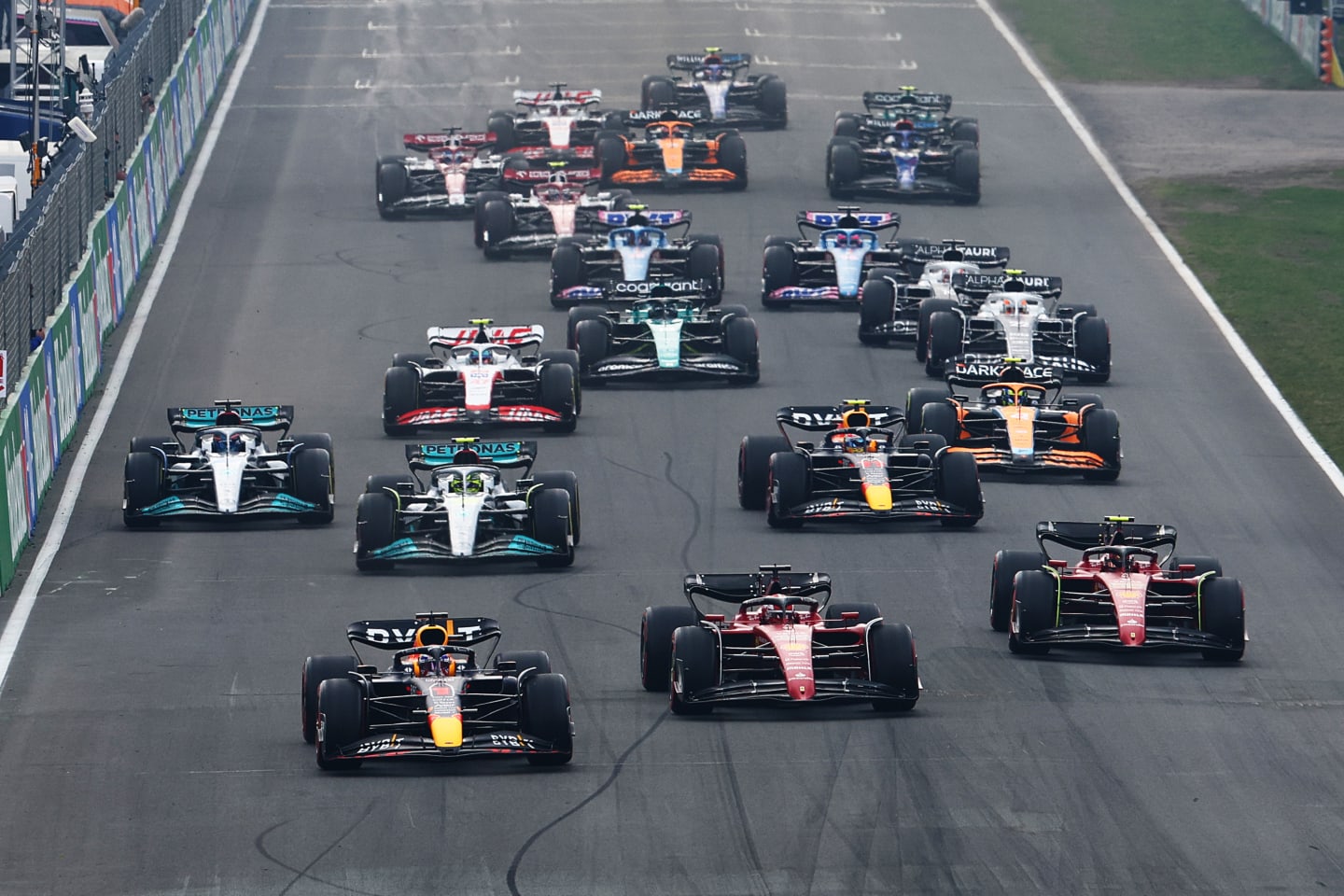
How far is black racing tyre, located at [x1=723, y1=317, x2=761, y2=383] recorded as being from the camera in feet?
123

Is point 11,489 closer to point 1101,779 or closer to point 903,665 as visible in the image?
point 903,665

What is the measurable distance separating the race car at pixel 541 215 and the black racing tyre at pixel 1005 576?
808 inches

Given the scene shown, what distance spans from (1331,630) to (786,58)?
138 ft

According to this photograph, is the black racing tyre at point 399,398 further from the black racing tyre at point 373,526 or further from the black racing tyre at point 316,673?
the black racing tyre at point 316,673

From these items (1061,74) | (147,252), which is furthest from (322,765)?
(1061,74)

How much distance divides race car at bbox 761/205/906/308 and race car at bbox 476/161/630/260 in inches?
140

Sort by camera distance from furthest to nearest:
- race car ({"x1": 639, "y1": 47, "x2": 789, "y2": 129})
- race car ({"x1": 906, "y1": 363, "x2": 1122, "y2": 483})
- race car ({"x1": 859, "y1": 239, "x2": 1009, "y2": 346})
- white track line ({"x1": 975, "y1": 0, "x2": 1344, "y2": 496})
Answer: race car ({"x1": 639, "y1": 47, "x2": 789, "y2": 129}), race car ({"x1": 859, "y1": 239, "x2": 1009, "y2": 346}), white track line ({"x1": 975, "y1": 0, "x2": 1344, "y2": 496}), race car ({"x1": 906, "y1": 363, "x2": 1122, "y2": 483})

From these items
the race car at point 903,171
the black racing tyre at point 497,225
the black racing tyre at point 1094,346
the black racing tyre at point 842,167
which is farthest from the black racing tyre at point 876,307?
the black racing tyre at point 842,167

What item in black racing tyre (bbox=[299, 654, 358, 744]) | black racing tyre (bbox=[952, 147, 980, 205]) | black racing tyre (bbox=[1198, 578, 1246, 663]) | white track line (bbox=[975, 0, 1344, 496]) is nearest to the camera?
black racing tyre (bbox=[299, 654, 358, 744])

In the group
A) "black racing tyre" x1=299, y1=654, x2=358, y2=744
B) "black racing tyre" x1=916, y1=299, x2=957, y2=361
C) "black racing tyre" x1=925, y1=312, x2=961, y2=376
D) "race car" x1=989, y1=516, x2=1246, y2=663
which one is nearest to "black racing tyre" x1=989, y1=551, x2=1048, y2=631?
"race car" x1=989, y1=516, x2=1246, y2=663

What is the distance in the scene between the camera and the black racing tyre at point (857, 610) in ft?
76.4

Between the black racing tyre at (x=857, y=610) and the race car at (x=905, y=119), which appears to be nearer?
the black racing tyre at (x=857, y=610)

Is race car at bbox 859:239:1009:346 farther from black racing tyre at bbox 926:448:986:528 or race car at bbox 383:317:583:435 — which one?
black racing tyre at bbox 926:448:986:528

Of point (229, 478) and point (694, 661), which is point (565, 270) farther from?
point (694, 661)
